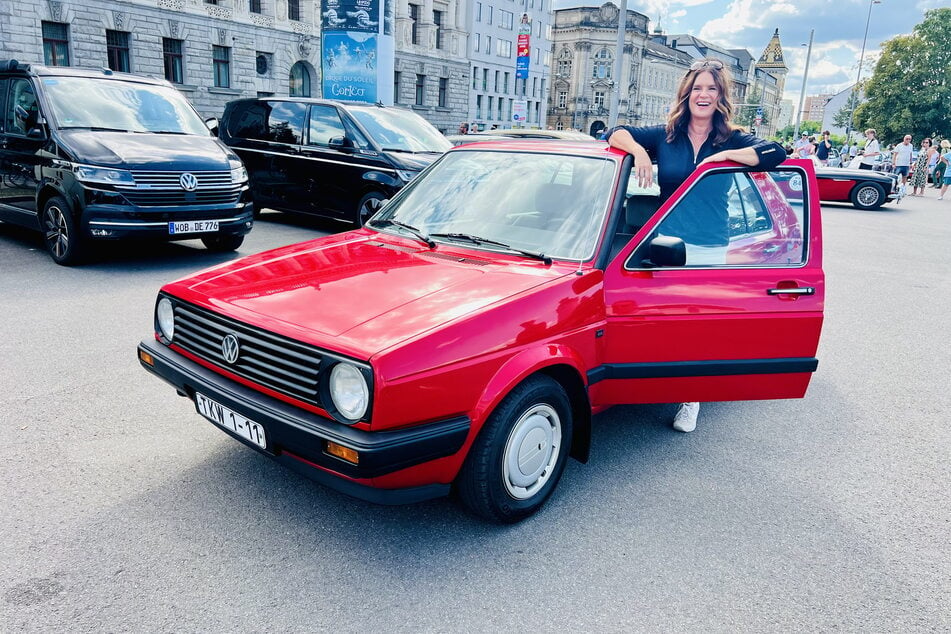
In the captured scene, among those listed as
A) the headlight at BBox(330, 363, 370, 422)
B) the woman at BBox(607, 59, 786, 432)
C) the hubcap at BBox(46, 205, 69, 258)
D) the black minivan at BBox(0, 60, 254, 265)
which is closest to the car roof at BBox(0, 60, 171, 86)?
the black minivan at BBox(0, 60, 254, 265)

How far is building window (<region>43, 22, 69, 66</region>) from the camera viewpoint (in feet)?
95.5

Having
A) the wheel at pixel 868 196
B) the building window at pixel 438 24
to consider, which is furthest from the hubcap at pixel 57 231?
the building window at pixel 438 24

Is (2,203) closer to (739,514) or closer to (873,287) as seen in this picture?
(739,514)

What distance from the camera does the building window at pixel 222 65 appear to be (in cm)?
3641

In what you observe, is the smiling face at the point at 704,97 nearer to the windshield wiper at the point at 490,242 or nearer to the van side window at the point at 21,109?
the windshield wiper at the point at 490,242

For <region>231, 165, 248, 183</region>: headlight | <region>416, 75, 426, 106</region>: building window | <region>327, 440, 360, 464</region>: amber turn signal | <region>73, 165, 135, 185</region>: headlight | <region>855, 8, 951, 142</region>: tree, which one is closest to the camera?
<region>327, 440, 360, 464</region>: amber turn signal

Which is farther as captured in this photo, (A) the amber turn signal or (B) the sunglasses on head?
(B) the sunglasses on head

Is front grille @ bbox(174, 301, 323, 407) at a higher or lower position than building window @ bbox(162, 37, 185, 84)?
lower

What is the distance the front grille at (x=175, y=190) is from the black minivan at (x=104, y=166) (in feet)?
0.03

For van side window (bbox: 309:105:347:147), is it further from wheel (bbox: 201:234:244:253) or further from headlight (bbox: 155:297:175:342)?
headlight (bbox: 155:297:175:342)

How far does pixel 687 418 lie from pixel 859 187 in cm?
1898

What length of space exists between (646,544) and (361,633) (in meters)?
1.26

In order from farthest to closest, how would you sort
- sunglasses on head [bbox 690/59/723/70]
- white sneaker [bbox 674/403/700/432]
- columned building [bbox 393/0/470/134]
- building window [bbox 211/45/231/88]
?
columned building [bbox 393/0/470/134] < building window [bbox 211/45/231/88] < white sneaker [bbox 674/403/700/432] < sunglasses on head [bbox 690/59/723/70]

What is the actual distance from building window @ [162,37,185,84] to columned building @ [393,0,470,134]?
18.0m
